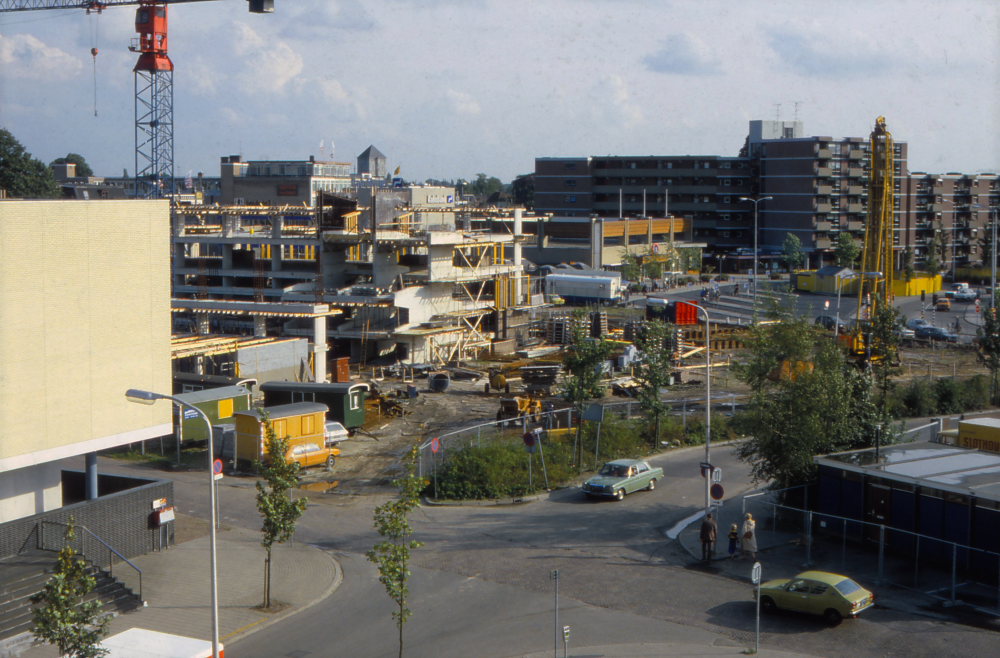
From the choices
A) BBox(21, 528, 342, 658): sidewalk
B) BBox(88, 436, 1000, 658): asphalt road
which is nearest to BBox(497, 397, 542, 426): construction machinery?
BBox(88, 436, 1000, 658): asphalt road

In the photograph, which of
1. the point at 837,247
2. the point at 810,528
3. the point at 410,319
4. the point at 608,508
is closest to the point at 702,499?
the point at 608,508

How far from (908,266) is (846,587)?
77717mm

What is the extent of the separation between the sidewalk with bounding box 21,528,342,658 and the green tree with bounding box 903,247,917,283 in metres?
74.9

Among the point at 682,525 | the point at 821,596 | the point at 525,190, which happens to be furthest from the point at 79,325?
the point at 525,190

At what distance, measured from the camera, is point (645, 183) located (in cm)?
11119

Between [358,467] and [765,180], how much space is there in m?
84.0

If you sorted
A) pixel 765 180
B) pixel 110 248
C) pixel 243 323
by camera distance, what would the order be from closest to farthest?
pixel 110 248 → pixel 243 323 → pixel 765 180

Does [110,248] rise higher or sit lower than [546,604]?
higher

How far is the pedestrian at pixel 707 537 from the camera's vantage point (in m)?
19.3

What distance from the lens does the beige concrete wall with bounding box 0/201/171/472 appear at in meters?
16.7

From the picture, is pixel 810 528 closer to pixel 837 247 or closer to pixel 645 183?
pixel 837 247

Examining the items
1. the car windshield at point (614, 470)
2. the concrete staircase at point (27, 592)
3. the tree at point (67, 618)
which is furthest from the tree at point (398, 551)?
the car windshield at point (614, 470)

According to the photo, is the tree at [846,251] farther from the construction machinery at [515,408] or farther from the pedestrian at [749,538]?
the pedestrian at [749,538]

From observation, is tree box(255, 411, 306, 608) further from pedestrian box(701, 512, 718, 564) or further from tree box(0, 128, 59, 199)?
tree box(0, 128, 59, 199)
